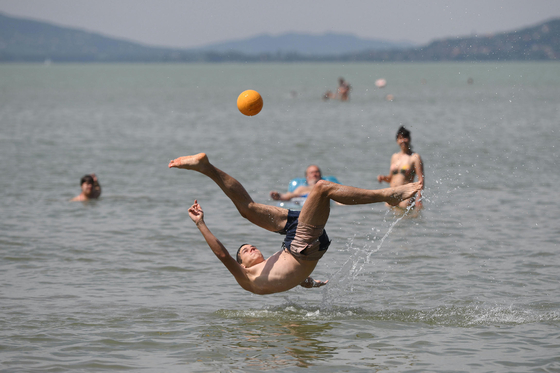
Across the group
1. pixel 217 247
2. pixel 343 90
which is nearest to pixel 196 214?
pixel 217 247

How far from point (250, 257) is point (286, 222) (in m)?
0.62

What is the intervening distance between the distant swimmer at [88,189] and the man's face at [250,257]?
320 inches

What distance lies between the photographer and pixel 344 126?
34.8 meters

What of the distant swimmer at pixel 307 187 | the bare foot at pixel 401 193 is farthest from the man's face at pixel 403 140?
the bare foot at pixel 401 193

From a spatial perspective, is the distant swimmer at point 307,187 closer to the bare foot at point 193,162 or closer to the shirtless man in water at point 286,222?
the shirtless man in water at point 286,222

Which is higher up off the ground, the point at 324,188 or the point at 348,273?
the point at 324,188

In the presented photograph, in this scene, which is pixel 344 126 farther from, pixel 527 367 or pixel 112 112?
pixel 527 367

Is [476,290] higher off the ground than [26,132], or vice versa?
[26,132]

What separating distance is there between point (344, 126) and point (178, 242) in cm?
2405

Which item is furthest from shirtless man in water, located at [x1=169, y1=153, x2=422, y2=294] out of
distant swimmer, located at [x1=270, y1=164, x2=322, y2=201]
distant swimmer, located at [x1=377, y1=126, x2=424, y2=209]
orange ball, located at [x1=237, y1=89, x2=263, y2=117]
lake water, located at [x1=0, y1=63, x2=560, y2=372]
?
distant swimmer, located at [x1=270, y1=164, x2=322, y2=201]

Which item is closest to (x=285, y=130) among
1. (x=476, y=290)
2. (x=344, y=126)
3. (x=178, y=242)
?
(x=344, y=126)

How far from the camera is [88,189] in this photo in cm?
1512

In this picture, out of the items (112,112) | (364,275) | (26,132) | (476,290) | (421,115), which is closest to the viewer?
(476,290)

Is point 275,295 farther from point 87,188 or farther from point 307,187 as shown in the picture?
point 87,188
